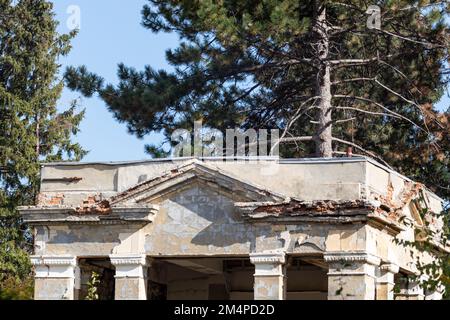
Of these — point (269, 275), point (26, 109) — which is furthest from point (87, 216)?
point (26, 109)

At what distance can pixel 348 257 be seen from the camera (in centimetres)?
2406

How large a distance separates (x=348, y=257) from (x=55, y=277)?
6111mm

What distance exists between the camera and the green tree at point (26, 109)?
157 feet

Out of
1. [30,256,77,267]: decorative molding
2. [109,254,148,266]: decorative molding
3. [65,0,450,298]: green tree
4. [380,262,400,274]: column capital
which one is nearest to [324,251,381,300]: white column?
[380,262,400,274]: column capital

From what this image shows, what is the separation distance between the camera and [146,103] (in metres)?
34.2

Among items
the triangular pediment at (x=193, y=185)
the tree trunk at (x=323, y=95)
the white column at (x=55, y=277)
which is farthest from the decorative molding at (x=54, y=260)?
the tree trunk at (x=323, y=95)

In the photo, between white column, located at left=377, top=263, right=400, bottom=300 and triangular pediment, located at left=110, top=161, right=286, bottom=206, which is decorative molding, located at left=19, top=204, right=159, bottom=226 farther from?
white column, located at left=377, top=263, right=400, bottom=300

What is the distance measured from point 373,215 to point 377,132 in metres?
15.6

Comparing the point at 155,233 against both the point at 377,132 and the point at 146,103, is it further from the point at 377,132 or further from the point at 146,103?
the point at 377,132

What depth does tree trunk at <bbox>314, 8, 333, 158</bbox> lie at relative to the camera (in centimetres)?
3488

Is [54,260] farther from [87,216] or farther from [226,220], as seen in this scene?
[226,220]

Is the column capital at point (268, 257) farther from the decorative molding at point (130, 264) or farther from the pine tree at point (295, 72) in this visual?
the pine tree at point (295, 72)

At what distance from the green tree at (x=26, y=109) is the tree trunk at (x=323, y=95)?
1564 cm
